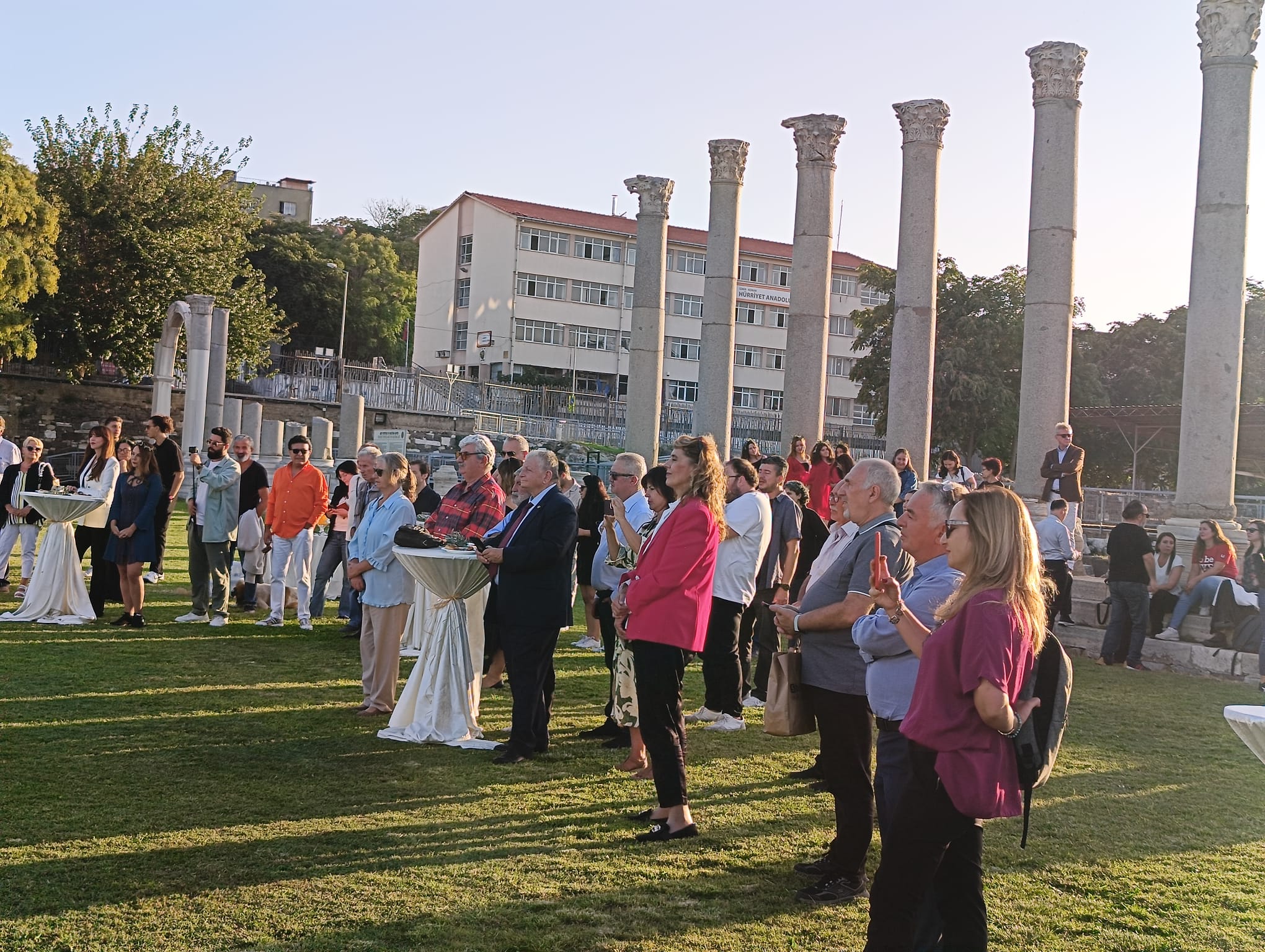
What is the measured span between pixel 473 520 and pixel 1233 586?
374 inches

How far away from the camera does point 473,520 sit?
27.6 feet

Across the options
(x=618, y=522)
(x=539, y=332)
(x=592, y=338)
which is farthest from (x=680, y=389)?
(x=618, y=522)

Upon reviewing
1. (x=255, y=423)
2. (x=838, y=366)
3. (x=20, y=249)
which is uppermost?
(x=838, y=366)

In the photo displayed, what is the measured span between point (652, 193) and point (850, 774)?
857 inches

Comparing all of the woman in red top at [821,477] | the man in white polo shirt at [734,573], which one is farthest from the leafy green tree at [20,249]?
the man in white polo shirt at [734,573]

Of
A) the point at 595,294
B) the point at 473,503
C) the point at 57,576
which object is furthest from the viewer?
the point at 595,294

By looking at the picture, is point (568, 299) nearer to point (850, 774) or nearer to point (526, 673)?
point (526, 673)

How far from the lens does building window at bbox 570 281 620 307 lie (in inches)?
2494

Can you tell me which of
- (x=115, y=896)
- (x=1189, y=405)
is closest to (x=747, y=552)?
(x=115, y=896)

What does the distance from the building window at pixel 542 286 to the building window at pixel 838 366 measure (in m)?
17.9

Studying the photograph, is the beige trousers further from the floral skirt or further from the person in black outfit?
the person in black outfit

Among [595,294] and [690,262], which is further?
[690,262]

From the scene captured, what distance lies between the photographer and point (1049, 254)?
1784cm

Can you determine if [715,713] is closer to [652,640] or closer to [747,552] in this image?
[747,552]
